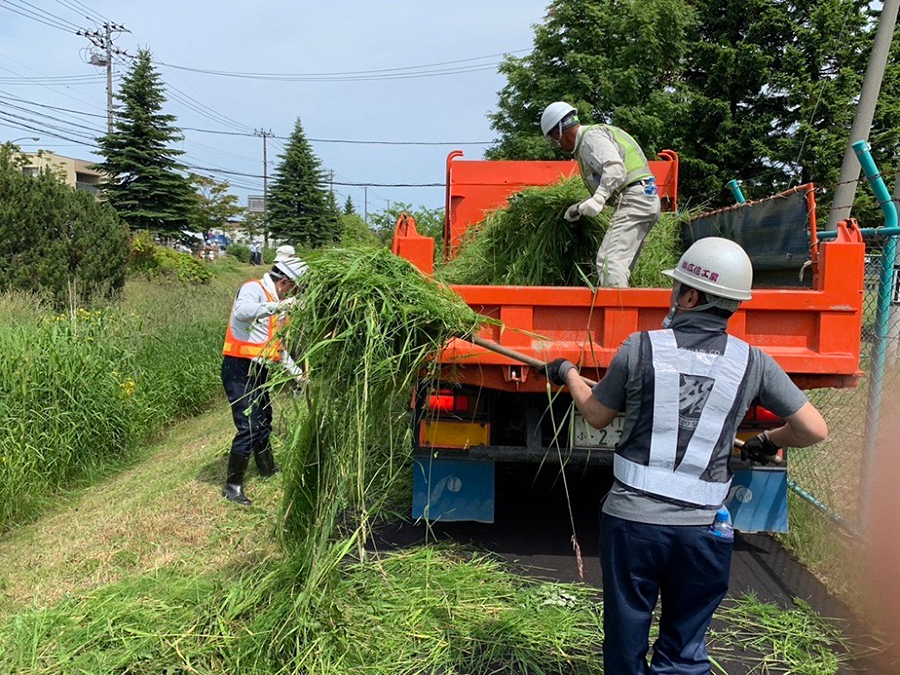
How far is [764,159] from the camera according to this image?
61.9 ft

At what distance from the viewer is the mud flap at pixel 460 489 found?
3.80 m

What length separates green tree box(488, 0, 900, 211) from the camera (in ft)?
56.9

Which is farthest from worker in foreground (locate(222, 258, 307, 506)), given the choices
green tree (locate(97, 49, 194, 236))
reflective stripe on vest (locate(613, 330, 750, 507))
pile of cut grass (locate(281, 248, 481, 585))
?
green tree (locate(97, 49, 194, 236))

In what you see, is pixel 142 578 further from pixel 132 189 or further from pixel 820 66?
pixel 132 189

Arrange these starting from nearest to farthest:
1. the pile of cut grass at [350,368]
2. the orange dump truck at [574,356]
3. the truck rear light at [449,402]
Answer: the pile of cut grass at [350,368]
the orange dump truck at [574,356]
the truck rear light at [449,402]

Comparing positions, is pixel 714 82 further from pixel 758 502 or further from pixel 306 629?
pixel 306 629

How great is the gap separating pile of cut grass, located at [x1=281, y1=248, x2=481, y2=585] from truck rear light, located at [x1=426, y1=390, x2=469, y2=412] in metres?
0.68

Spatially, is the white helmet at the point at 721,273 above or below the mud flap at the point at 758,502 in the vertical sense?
above

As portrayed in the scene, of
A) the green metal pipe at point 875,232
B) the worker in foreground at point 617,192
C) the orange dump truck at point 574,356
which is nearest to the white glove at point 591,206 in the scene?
the worker in foreground at point 617,192

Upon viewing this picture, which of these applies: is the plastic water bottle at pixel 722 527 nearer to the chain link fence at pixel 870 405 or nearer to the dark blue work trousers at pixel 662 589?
the dark blue work trousers at pixel 662 589

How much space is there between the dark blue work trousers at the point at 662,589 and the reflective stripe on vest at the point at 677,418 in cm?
13

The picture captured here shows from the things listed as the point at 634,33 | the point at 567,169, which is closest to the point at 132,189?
the point at 634,33

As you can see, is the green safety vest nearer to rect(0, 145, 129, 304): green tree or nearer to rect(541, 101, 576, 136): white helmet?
rect(541, 101, 576, 136): white helmet

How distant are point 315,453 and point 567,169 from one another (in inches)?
159
